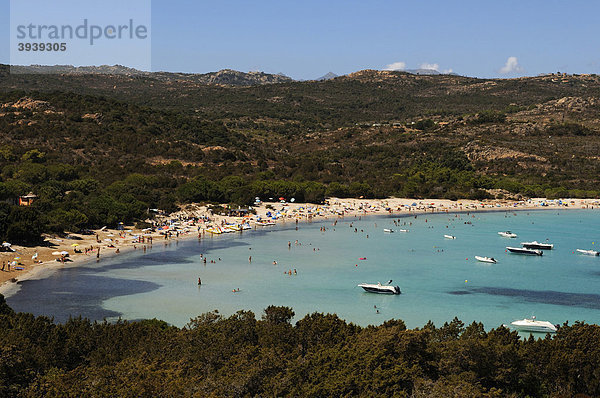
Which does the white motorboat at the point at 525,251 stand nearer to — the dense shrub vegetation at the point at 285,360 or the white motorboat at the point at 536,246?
the white motorboat at the point at 536,246

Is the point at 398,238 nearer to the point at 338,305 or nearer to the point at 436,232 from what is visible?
the point at 436,232

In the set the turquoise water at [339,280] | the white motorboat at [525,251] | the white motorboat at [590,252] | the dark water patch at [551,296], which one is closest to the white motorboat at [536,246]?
the turquoise water at [339,280]

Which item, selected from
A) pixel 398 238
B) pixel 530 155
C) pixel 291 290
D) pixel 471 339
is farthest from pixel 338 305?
pixel 530 155

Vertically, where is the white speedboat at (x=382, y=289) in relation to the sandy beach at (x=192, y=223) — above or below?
below

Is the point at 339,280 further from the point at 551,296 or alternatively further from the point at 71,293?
the point at 71,293

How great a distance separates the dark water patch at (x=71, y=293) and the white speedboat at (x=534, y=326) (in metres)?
23.7

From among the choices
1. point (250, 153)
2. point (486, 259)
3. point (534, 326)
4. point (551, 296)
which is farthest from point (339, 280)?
point (250, 153)

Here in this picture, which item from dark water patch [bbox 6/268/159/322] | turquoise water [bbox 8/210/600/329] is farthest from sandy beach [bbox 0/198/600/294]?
turquoise water [bbox 8/210/600/329]

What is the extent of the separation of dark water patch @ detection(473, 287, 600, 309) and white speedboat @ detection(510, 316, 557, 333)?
26.0 ft

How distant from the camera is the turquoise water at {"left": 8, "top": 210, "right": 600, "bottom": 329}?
37.2 metres

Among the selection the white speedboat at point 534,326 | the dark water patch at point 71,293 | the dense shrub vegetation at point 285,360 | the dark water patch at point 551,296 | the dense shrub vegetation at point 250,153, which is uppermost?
the dense shrub vegetation at point 250,153

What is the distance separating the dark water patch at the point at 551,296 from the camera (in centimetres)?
4125

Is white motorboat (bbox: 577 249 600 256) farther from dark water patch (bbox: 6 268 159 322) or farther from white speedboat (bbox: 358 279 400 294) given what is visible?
dark water patch (bbox: 6 268 159 322)

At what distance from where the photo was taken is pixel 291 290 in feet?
141
